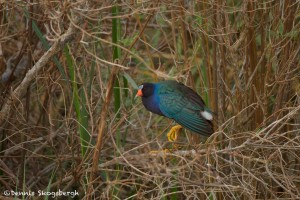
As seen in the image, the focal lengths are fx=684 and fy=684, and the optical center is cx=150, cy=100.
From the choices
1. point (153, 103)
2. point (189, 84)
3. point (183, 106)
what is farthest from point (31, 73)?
point (189, 84)

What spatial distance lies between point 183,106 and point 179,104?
3 centimetres

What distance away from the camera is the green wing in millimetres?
4195

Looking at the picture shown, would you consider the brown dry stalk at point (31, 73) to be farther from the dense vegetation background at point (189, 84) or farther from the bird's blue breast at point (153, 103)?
→ the bird's blue breast at point (153, 103)

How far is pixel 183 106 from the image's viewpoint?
170 inches

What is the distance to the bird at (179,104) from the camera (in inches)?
166

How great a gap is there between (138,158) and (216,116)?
3.94 ft

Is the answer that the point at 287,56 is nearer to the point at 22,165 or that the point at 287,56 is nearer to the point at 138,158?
the point at 138,158

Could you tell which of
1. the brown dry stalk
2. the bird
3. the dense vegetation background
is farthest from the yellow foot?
the brown dry stalk

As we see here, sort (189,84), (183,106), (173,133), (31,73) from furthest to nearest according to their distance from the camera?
(173,133), (189,84), (183,106), (31,73)

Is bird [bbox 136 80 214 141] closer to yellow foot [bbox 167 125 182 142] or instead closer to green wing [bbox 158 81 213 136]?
green wing [bbox 158 81 213 136]

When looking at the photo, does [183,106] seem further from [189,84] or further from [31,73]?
[31,73]

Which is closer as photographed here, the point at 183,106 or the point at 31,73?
the point at 31,73

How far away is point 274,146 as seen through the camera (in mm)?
3469

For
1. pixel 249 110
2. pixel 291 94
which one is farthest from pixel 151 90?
pixel 291 94
